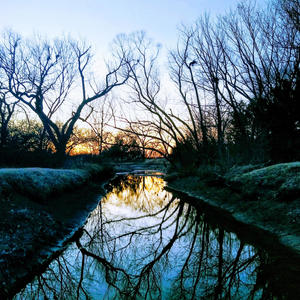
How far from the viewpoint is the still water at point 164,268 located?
2.88 meters

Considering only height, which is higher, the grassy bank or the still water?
the grassy bank

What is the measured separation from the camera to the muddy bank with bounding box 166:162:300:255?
472 centimetres

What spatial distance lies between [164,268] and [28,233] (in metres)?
2.49

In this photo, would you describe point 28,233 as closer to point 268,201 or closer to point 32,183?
point 32,183

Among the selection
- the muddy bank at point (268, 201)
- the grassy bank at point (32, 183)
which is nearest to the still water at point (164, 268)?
the muddy bank at point (268, 201)

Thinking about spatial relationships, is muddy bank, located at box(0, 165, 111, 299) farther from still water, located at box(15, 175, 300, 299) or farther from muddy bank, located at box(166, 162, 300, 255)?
muddy bank, located at box(166, 162, 300, 255)

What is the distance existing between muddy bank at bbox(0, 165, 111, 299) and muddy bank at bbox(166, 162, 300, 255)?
14.0 ft

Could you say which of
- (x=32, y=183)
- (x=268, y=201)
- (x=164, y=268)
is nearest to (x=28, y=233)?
(x=164, y=268)

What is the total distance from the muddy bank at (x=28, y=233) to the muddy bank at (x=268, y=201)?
4.27m

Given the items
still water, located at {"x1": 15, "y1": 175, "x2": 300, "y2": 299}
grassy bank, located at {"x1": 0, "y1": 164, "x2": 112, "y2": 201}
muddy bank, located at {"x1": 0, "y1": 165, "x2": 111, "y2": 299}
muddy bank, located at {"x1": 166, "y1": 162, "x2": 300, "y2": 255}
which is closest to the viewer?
still water, located at {"x1": 15, "y1": 175, "x2": 300, "y2": 299}

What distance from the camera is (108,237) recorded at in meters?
5.15

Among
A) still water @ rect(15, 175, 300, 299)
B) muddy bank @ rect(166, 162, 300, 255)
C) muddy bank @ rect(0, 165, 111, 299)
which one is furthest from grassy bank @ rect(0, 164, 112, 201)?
muddy bank @ rect(166, 162, 300, 255)

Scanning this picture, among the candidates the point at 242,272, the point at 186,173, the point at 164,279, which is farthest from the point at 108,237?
the point at 186,173

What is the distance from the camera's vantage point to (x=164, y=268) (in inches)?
142
